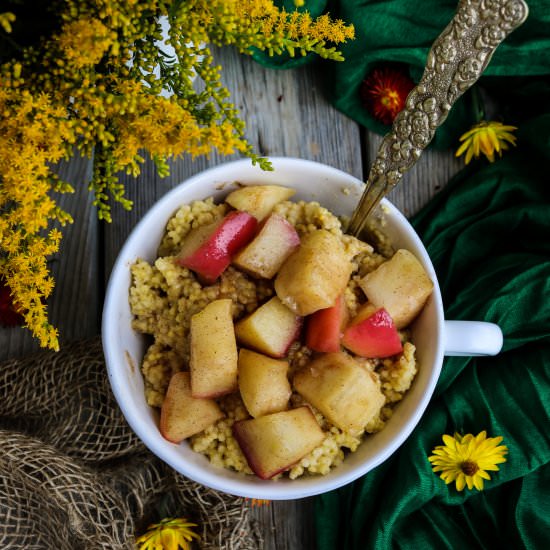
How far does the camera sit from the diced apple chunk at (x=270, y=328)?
113 centimetres

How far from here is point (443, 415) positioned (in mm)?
1485

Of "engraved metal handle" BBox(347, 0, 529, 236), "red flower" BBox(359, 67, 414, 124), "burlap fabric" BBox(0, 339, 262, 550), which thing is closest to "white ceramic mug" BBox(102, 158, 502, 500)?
"engraved metal handle" BBox(347, 0, 529, 236)

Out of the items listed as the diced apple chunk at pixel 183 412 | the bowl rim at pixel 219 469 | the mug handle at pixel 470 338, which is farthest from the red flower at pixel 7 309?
the mug handle at pixel 470 338

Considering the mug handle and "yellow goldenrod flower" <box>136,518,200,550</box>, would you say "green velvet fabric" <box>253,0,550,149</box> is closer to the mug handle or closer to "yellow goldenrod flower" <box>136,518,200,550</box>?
the mug handle

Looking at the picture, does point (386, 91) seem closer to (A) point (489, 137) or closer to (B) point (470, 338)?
(A) point (489, 137)

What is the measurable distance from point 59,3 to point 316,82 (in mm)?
767

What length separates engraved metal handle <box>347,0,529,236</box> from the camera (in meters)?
0.95

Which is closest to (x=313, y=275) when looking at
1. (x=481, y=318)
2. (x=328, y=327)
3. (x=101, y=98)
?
(x=328, y=327)

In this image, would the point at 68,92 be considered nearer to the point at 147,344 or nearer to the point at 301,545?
the point at 147,344

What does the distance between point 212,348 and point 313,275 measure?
7.7 inches

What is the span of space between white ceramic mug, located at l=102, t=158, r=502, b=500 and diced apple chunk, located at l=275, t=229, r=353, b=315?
0.16m

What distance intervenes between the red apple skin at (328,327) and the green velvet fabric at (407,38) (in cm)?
64

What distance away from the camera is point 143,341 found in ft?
4.18

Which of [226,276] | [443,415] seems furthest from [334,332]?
[443,415]
